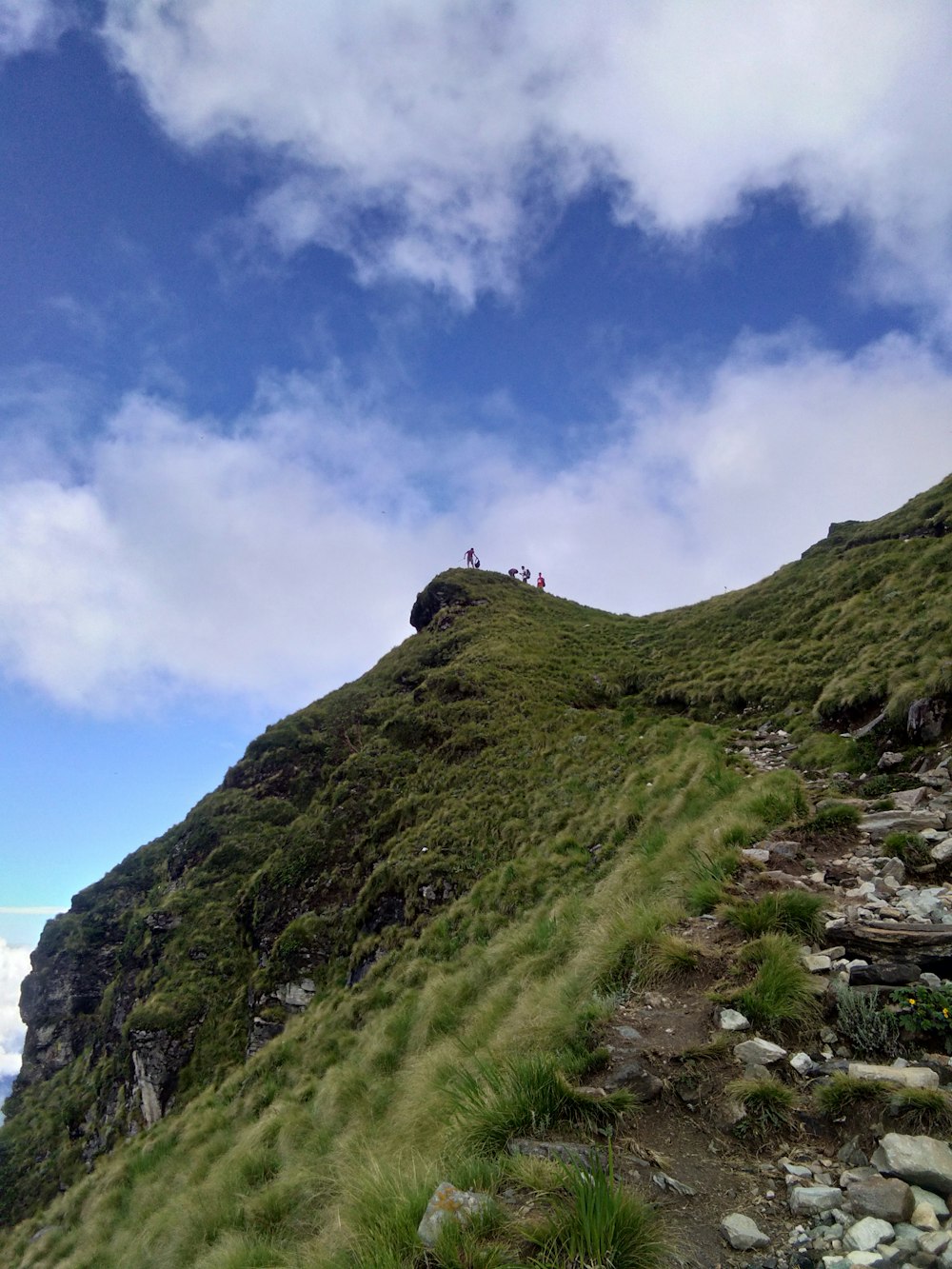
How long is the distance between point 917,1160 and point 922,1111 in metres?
0.55

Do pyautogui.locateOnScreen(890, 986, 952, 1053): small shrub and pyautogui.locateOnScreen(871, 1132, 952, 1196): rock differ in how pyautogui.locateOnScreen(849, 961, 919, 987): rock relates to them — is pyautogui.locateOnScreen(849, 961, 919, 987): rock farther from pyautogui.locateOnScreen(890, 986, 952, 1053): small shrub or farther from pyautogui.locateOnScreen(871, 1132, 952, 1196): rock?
pyautogui.locateOnScreen(871, 1132, 952, 1196): rock

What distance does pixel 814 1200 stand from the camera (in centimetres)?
377

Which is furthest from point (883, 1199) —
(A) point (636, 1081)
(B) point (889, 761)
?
(B) point (889, 761)

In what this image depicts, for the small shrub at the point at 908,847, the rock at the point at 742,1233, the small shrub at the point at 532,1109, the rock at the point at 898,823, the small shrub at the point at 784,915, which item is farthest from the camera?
the rock at the point at 898,823

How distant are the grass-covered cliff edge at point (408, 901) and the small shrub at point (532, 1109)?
5.1 inches

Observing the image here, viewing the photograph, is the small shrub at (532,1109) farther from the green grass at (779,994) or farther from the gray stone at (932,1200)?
the gray stone at (932,1200)

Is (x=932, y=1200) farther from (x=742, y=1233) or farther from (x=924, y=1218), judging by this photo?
(x=742, y=1233)

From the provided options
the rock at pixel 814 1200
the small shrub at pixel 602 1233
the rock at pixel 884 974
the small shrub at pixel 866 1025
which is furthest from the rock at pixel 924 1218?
the rock at pixel 884 974

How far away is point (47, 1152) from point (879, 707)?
3663cm

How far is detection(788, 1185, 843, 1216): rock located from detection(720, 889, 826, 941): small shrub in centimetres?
288

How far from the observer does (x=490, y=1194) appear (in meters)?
4.20

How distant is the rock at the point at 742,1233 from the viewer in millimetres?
3586

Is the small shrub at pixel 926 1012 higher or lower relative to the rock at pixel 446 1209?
lower

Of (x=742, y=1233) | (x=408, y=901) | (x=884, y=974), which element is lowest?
(x=742, y=1233)
